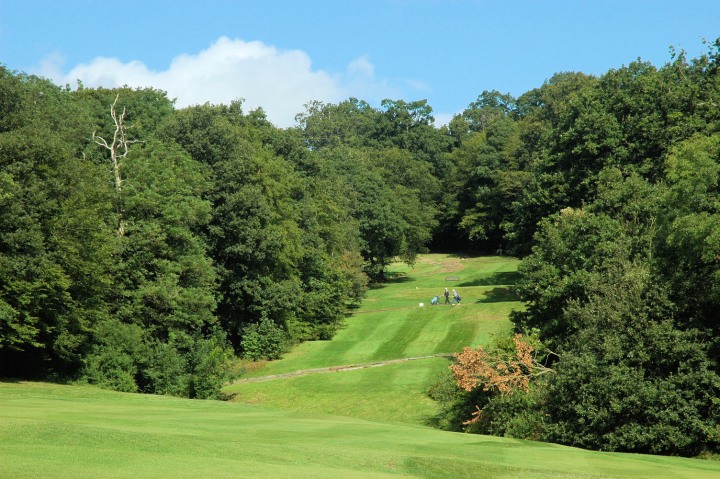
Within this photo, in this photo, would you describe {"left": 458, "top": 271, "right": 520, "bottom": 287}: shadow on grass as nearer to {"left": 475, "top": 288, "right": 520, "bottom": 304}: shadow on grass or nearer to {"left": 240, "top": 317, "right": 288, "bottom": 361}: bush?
{"left": 475, "top": 288, "right": 520, "bottom": 304}: shadow on grass

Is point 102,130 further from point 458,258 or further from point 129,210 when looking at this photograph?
point 458,258

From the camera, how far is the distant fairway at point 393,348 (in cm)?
4434

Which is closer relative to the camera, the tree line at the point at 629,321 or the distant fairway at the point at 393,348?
the tree line at the point at 629,321

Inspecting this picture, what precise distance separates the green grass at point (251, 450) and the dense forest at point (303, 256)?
6.45 metres

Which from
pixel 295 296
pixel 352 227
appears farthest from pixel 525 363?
pixel 352 227

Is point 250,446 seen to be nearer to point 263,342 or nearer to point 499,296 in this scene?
point 263,342

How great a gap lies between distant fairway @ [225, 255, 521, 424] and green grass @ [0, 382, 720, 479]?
53.0ft

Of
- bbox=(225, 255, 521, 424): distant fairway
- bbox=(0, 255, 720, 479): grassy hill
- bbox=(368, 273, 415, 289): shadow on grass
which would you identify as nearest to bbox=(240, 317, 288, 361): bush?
bbox=(225, 255, 521, 424): distant fairway

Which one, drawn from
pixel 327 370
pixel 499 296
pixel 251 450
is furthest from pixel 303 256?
pixel 251 450

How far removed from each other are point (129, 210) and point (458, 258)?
248ft

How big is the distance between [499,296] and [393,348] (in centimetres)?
2002

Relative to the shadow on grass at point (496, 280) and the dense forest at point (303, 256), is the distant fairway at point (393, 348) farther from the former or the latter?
the dense forest at point (303, 256)

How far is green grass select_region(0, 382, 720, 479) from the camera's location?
1495 centimetres

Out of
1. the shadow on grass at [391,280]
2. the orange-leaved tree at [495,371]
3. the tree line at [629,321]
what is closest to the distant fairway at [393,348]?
the shadow on grass at [391,280]
